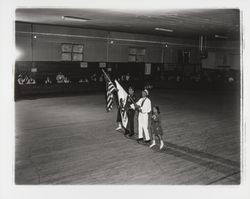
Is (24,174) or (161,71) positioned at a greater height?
(161,71)

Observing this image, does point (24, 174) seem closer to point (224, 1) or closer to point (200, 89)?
point (224, 1)

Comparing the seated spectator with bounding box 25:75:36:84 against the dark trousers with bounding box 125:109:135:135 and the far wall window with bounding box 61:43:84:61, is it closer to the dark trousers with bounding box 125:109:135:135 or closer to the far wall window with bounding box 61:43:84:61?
the far wall window with bounding box 61:43:84:61

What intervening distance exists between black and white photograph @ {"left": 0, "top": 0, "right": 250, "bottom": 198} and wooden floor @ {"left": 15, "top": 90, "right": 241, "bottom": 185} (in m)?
0.02

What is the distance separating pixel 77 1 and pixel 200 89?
53.4 ft

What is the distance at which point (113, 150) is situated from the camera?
23.4ft

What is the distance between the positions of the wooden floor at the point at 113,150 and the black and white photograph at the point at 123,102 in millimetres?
24

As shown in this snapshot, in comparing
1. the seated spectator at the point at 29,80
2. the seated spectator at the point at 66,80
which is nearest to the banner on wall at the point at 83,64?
the seated spectator at the point at 66,80

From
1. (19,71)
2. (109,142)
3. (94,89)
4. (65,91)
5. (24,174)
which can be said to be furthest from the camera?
(94,89)

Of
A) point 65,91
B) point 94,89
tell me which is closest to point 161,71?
point 94,89

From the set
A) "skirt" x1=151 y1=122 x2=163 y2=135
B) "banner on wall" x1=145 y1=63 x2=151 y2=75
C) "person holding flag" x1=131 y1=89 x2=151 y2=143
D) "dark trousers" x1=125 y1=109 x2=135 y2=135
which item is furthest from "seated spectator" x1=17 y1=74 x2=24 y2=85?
"skirt" x1=151 y1=122 x2=163 y2=135

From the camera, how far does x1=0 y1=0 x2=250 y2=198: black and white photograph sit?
595cm

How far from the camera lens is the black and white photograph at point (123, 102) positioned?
19.5ft

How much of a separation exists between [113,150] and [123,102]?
1.49 metres
